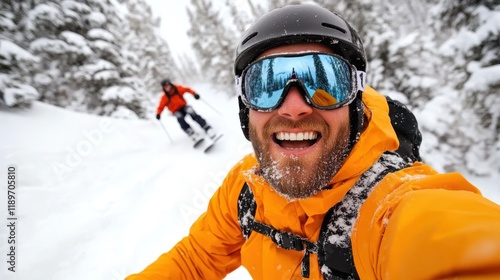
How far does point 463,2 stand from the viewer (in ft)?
20.7

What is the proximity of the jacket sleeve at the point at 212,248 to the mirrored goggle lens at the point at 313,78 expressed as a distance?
985 millimetres

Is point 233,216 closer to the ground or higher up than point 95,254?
higher up

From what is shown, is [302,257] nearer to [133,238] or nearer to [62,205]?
[133,238]

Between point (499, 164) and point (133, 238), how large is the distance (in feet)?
33.4

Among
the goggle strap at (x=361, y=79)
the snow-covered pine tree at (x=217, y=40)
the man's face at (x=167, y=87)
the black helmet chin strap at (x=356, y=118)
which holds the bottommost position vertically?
the man's face at (x=167, y=87)

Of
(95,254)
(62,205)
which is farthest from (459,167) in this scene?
(62,205)

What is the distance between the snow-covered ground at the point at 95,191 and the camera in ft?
12.8

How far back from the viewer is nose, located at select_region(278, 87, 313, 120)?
6.09 feet

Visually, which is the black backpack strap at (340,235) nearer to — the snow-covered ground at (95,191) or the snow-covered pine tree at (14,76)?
the snow-covered ground at (95,191)

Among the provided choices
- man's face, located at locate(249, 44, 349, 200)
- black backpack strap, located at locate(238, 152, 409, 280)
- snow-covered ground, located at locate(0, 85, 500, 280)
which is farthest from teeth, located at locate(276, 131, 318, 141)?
snow-covered ground, located at locate(0, 85, 500, 280)

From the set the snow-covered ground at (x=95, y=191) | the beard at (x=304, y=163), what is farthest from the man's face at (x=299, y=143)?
the snow-covered ground at (x=95, y=191)

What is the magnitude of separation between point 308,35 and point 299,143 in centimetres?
85

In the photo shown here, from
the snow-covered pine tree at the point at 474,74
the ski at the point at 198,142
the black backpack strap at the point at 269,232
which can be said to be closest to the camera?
the black backpack strap at the point at 269,232

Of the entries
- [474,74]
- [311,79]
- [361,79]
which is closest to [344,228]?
[311,79]
